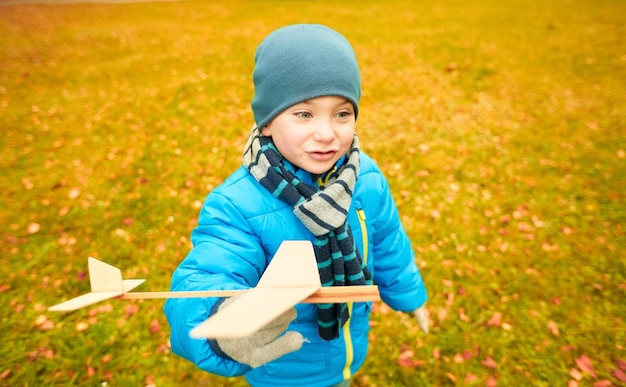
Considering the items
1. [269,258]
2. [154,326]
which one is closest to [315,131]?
[269,258]

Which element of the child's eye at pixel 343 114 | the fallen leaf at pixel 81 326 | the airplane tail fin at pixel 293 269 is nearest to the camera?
the airplane tail fin at pixel 293 269

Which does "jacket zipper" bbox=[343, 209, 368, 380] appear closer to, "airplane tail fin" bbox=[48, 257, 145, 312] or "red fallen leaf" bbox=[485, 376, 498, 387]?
"airplane tail fin" bbox=[48, 257, 145, 312]

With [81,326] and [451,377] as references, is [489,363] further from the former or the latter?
[81,326]

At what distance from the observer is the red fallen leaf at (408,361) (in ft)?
9.72

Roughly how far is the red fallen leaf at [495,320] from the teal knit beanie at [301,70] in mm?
2654

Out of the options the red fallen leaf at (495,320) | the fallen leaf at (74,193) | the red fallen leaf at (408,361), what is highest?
the fallen leaf at (74,193)

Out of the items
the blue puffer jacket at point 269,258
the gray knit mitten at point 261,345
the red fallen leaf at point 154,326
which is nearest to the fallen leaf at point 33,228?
the red fallen leaf at point 154,326

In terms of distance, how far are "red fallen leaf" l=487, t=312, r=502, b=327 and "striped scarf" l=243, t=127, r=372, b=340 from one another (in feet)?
7.29

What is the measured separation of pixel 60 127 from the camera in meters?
5.96

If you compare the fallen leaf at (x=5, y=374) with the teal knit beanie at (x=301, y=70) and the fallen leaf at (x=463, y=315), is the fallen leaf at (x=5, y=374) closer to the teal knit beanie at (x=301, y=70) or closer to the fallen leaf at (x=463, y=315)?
the teal knit beanie at (x=301, y=70)

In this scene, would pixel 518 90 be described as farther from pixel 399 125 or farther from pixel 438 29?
pixel 438 29

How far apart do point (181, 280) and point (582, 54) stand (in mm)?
10119

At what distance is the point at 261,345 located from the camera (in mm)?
972

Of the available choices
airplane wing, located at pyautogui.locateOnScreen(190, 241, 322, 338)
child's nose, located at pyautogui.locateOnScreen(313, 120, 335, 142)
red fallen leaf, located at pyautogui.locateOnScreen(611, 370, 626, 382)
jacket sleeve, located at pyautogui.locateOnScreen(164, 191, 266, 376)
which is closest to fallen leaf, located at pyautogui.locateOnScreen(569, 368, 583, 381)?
red fallen leaf, located at pyautogui.locateOnScreen(611, 370, 626, 382)
